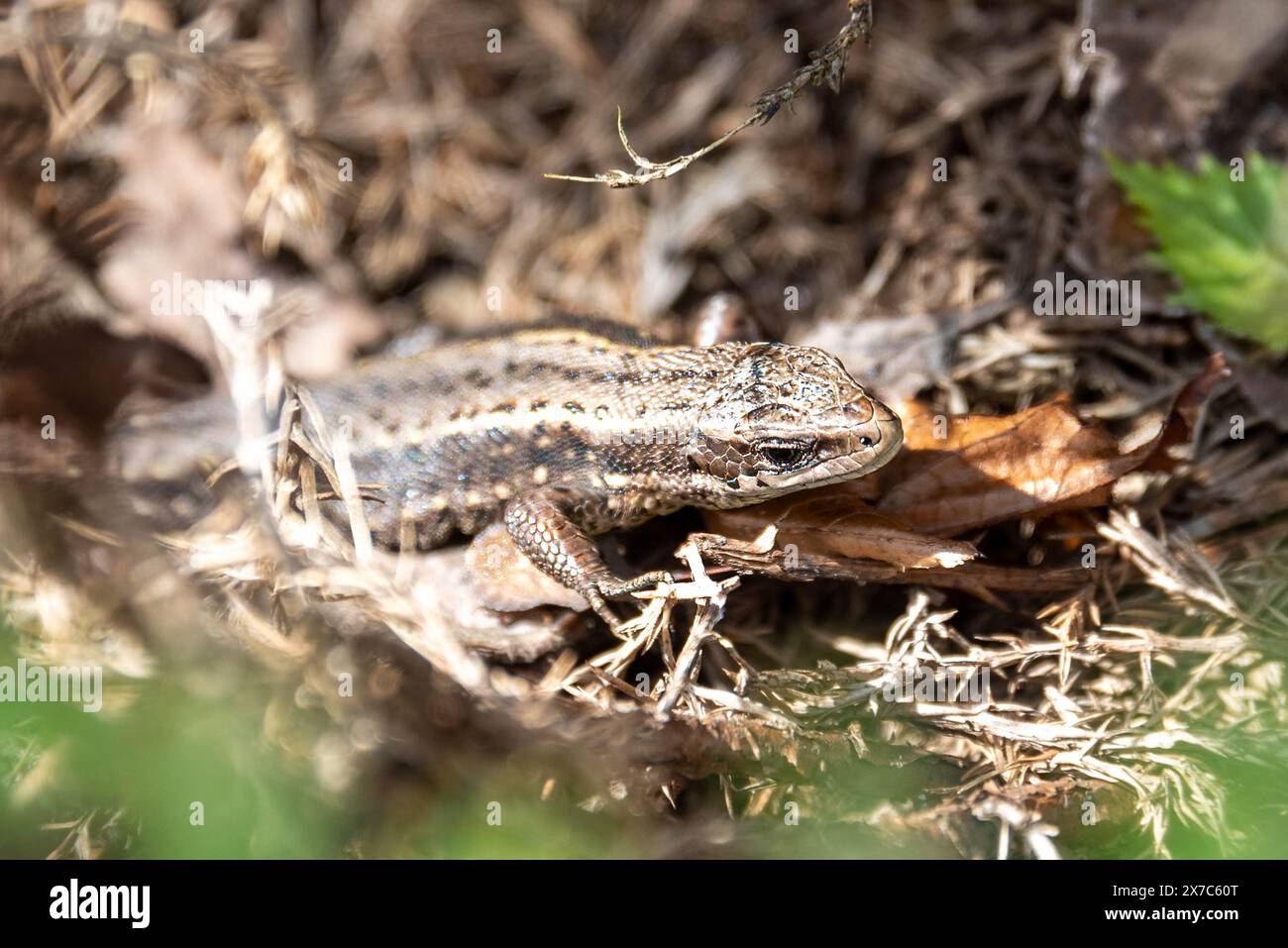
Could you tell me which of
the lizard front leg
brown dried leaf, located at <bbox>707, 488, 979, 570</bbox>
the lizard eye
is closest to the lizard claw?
the lizard front leg

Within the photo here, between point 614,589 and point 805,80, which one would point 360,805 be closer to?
point 614,589

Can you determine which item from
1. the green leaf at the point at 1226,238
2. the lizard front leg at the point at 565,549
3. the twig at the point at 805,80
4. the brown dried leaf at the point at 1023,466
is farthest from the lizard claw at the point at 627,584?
the green leaf at the point at 1226,238

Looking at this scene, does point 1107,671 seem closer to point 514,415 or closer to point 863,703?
point 863,703

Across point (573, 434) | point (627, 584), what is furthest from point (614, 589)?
point (573, 434)

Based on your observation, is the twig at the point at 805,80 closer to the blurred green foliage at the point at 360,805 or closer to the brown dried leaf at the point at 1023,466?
the brown dried leaf at the point at 1023,466

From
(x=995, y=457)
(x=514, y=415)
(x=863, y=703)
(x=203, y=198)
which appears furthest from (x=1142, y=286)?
(x=203, y=198)

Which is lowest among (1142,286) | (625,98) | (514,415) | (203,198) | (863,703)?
(863,703)

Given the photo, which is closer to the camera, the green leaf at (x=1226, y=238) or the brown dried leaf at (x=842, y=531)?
the brown dried leaf at (x=842, y=531)
